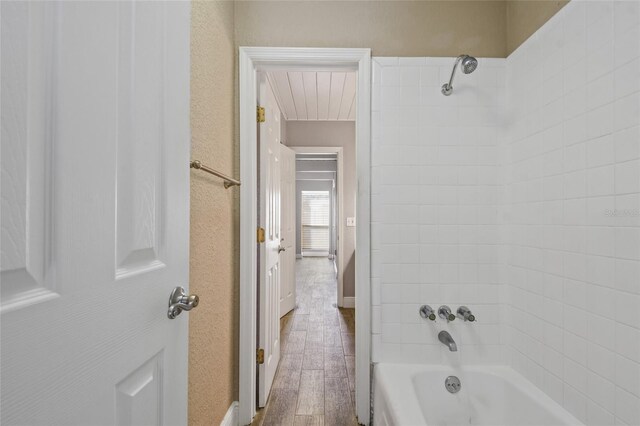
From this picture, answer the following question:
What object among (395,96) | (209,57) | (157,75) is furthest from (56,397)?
(395,96)

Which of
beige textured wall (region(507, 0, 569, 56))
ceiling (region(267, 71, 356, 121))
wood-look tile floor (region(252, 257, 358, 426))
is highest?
ceiling (region(267, 71, 356, 121))

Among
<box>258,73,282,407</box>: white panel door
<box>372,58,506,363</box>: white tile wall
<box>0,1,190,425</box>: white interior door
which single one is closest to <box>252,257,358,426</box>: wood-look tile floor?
<box>258,73,282,407</box>: white panel door

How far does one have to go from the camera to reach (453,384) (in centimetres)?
146

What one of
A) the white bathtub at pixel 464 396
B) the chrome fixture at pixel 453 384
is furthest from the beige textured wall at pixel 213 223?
the chrome fixture at pixel 453 384

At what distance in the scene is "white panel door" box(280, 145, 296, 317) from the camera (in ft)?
10.7

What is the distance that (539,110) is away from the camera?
133cm

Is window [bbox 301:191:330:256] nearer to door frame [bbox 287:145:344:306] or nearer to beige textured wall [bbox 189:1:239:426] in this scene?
door frame [bbox 287:145:344:306]

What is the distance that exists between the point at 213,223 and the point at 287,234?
2.21 meters

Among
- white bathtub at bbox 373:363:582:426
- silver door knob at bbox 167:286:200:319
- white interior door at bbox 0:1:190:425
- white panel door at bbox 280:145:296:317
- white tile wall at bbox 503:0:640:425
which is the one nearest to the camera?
white interior door at bbox 0:1:190:425

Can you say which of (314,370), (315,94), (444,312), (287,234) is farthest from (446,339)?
(315,94)

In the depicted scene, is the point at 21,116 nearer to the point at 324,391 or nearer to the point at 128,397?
the point at 128,397

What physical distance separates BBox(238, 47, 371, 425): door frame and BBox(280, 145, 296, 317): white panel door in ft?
5.18

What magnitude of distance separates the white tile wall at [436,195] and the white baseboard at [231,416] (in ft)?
2.91

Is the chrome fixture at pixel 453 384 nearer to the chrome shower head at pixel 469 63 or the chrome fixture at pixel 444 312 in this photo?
the chrome fixture at pixel 444 312
